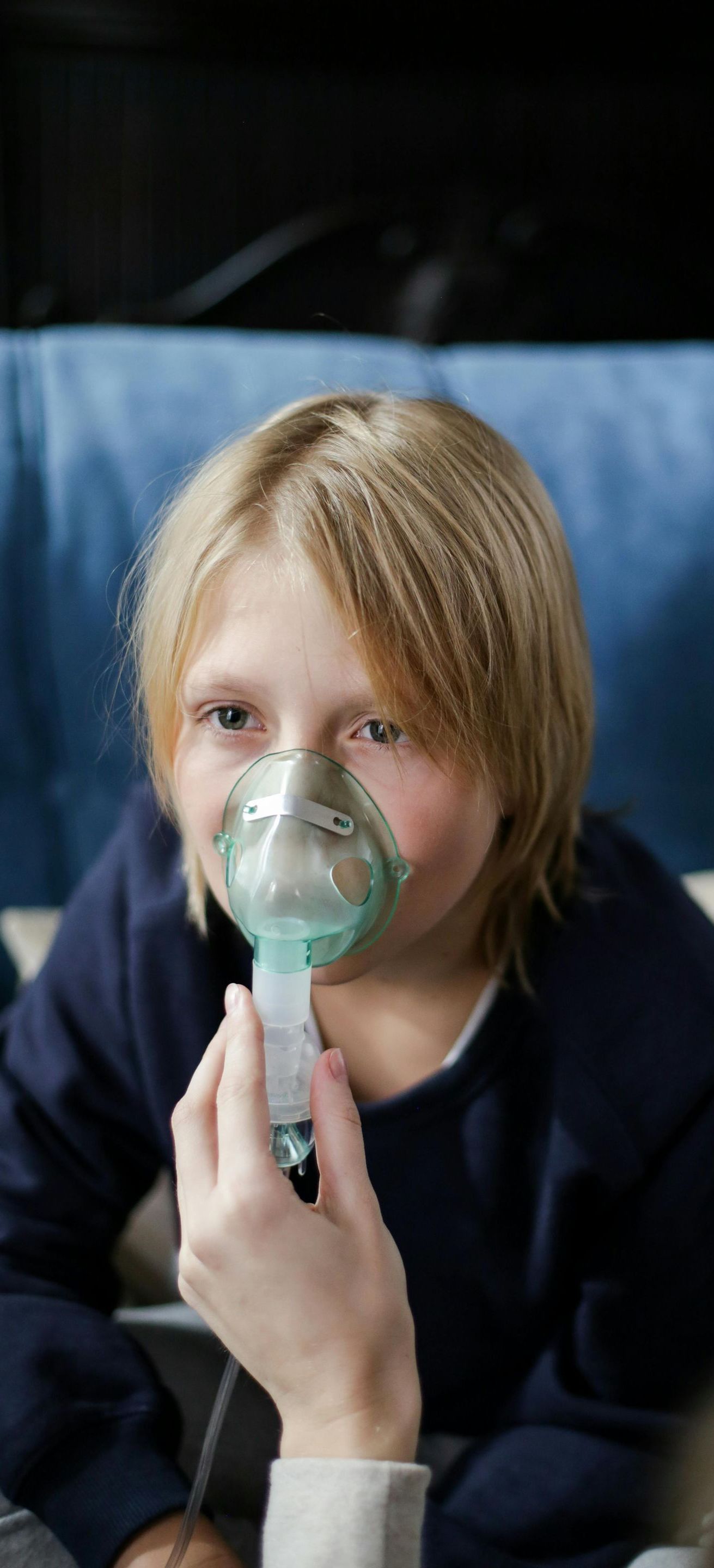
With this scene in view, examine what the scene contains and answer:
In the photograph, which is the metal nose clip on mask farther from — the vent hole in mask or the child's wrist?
the child's wrist

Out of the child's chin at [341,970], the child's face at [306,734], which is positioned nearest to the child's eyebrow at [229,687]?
the child's face at [306,734]

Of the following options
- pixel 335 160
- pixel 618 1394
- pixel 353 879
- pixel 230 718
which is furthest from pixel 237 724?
pixel 335 160

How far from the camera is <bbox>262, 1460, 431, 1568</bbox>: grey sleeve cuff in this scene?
54cm

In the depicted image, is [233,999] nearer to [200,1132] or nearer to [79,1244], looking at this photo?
[200,1132]

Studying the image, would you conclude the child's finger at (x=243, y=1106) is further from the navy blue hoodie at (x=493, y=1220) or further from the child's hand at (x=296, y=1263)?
the navy blue hoodie at (x=493, y=1220)

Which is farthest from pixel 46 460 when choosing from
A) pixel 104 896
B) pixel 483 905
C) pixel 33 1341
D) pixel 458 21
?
pixel 458 21

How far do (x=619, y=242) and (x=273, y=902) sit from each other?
174 centimetres

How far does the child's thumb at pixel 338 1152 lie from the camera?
555mm

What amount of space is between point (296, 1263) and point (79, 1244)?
348mm

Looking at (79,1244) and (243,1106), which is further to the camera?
(79,1244)

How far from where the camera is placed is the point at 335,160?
1859 millimetres

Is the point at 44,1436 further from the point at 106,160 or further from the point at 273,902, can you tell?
the point at 106,160

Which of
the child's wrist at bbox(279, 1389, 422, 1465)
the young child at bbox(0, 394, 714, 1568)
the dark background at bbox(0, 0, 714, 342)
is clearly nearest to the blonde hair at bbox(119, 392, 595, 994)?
the young child at bbox(0, 394, 714, 1568)

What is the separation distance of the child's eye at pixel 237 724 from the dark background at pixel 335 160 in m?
1.36
